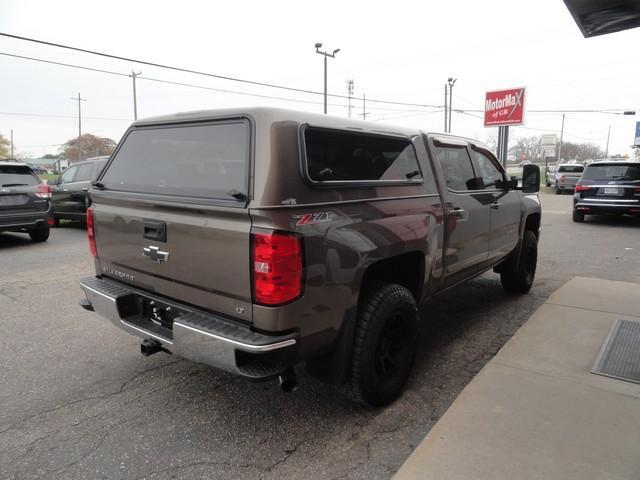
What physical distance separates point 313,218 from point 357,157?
0.73 meters

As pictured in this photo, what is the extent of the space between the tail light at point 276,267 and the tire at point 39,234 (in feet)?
28.9

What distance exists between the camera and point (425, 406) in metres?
3.12

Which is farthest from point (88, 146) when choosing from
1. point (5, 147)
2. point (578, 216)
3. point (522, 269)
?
point (522, 269)

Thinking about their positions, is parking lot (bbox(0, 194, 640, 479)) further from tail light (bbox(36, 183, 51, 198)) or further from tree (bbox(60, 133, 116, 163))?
tree (bbox(60, 133, 116, 163))

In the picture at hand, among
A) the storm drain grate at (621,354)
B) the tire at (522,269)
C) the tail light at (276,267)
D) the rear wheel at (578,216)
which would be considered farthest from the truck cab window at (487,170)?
the rear wheel at (578,216)

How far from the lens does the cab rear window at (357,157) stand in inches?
104

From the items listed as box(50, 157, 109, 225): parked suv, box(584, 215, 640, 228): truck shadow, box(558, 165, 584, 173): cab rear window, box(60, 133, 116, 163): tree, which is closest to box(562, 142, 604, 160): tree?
box(558, 165, 584, 173): cab rear window

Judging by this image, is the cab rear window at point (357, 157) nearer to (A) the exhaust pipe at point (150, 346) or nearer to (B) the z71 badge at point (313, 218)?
(B) the z71 badge at point (313, 218)

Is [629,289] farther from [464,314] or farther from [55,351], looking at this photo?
[55,351]

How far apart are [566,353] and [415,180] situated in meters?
1.92

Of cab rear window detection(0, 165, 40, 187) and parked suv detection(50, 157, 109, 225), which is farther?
parked suv detection(50, 157, 109, 225)

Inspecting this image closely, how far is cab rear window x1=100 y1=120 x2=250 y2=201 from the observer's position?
8.42 feet

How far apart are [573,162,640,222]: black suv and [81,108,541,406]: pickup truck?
1018 centimetres

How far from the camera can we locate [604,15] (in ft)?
14.1
